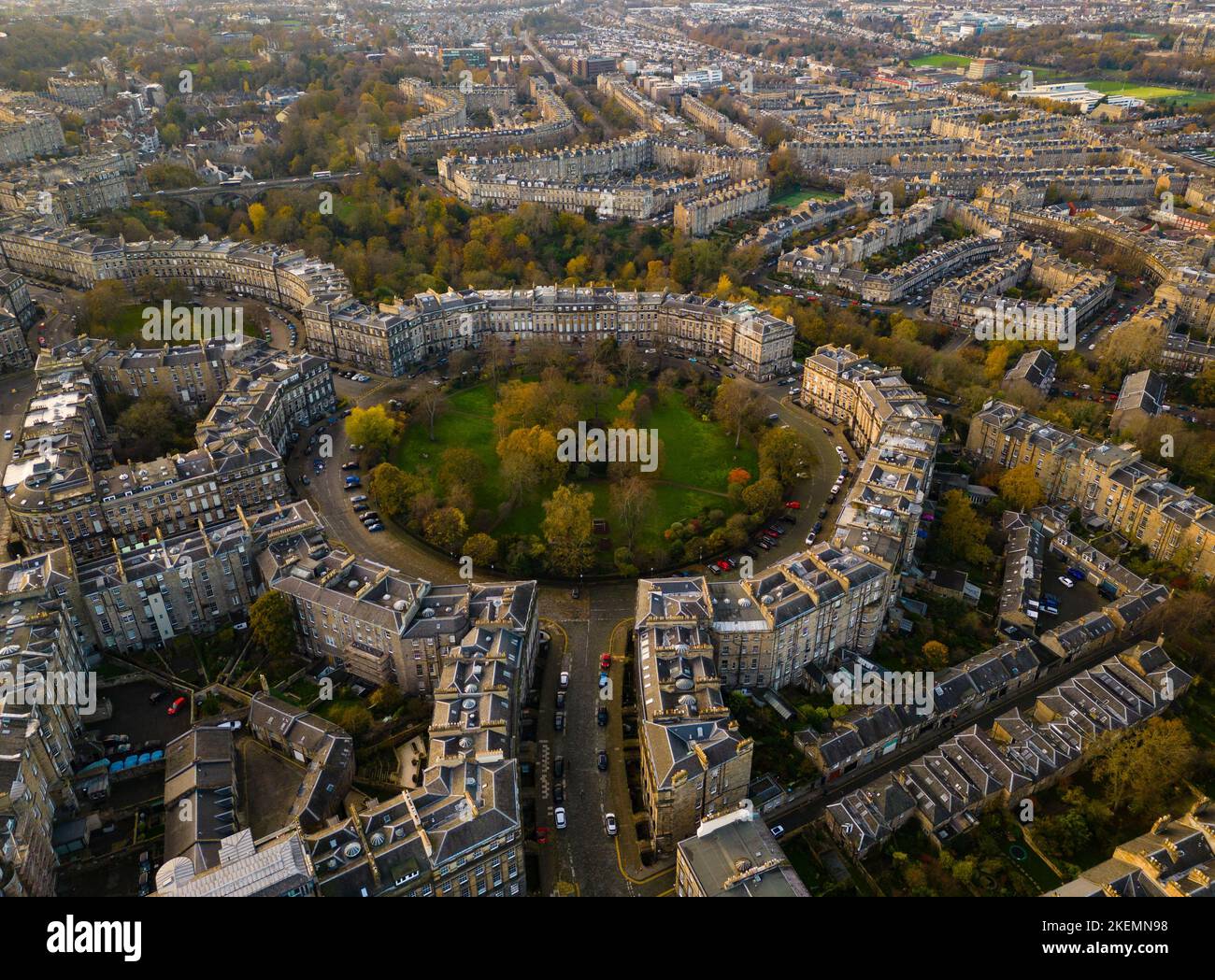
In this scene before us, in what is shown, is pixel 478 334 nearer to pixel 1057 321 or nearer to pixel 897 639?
pixel 897 639

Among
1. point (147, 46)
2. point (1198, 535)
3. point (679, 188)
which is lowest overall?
point (1198, 535)

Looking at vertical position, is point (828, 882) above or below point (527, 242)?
below

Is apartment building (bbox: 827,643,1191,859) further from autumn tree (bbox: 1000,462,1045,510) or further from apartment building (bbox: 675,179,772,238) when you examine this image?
apartment building (bbox: 675,179,772,238)

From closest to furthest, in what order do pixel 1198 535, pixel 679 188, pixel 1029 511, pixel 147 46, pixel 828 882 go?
pixel 828 882 < pixel 1198 535 < pixel 1029 511 < pixel 679 188 < pixel 147 46

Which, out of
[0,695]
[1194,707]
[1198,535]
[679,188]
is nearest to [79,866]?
[0,695]

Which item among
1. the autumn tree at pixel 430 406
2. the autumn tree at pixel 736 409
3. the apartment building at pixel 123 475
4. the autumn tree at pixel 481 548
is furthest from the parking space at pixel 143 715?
the autumn tree at pixel 736 409

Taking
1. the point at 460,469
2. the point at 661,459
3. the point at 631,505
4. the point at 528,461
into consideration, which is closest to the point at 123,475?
→ the point at 460,469
